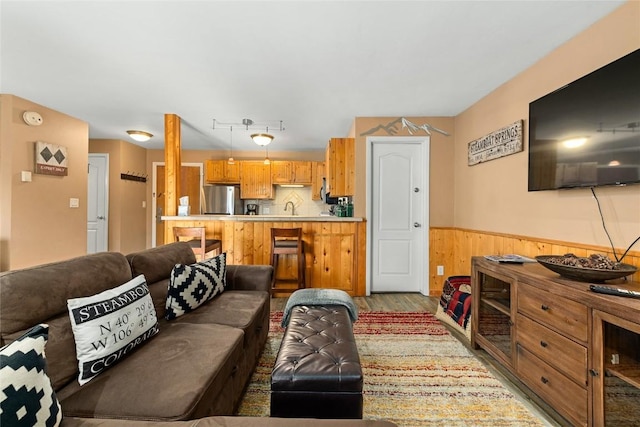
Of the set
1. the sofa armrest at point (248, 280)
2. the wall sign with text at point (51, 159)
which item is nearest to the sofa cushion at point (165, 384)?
the sofa armrest at point (248, 280)

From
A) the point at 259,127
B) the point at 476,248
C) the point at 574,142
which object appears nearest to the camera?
the point at 574,142

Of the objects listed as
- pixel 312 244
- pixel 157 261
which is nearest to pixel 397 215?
pixel 312 244

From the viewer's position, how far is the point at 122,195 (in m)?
5.28

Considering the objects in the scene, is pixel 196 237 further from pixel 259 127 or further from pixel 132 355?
pixel 132 355

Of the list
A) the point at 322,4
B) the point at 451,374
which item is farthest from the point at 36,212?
the point at 451,374

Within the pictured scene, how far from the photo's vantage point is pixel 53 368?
1051 mm

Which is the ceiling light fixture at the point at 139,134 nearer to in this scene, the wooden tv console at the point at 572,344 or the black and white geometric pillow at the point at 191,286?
the black and white geometric pillow at the point at 191,286

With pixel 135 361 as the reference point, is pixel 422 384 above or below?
below

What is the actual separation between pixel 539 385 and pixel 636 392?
0.39 meters

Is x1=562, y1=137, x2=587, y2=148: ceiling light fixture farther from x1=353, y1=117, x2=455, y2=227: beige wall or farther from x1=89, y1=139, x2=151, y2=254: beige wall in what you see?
x1=89, y1=139, x2=151, y2=254: beige wall

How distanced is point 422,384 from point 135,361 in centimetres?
165

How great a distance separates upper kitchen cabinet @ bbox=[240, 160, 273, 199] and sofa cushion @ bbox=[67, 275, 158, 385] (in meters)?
4.44

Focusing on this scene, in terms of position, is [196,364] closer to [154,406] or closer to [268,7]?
[154,406]

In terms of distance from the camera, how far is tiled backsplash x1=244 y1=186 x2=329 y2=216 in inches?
246
